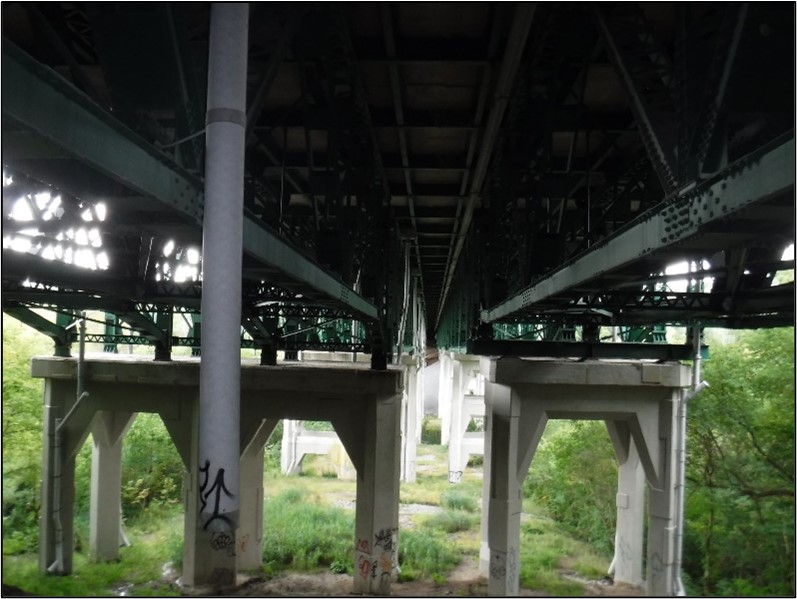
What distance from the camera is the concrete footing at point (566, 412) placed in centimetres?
1486

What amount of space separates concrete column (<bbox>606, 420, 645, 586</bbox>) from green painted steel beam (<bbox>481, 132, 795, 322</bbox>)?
46.4 ft

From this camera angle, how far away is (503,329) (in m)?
24.8

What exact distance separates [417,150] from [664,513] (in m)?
11.0

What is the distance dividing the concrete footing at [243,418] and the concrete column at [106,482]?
7.27 feet

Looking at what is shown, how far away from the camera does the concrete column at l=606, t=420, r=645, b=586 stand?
1925cm

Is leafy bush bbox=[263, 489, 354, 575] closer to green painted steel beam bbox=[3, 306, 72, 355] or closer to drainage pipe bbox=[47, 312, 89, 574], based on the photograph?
drainage pipe bbox=[47, 312, 89, 574]

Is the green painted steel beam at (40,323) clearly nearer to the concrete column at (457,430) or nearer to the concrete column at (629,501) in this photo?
the concrete column at (629,501)

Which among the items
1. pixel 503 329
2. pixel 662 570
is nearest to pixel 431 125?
pixel 662 570

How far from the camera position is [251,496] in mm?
18609

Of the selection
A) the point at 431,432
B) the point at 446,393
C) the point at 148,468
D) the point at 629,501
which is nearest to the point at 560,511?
the point at 629,501

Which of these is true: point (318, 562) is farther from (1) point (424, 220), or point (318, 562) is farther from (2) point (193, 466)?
(1) point (424, 220)

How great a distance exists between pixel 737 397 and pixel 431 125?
16.2m

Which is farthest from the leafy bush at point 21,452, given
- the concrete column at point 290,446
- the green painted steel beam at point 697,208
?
the green painted steel beam at point 697,208

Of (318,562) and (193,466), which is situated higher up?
(193,466)
